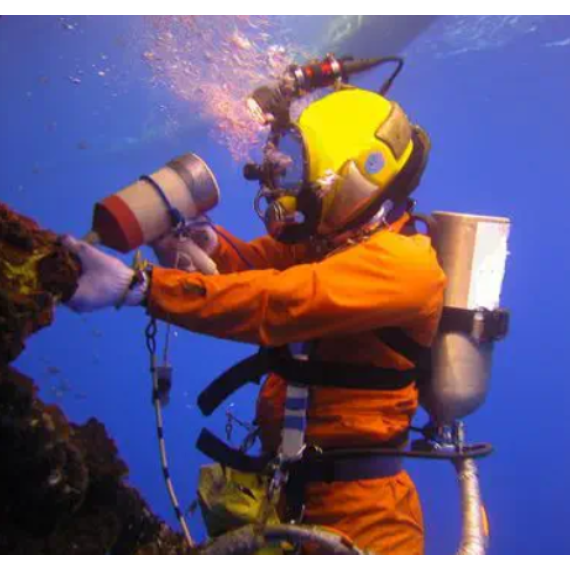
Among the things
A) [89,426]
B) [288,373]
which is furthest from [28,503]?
[288,373]

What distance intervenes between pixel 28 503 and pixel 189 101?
26.8 m

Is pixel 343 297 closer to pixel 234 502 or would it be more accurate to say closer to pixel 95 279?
pixel 95 279

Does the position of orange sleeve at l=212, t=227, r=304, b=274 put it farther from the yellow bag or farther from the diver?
the yellow bag

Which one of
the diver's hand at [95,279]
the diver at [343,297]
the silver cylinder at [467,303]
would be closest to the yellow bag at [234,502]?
the diver at [343,297]

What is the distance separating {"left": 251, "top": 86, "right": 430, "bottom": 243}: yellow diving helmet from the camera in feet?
9.88

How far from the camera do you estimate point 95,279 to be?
8.34ft

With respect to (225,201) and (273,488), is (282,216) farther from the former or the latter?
(225,201)

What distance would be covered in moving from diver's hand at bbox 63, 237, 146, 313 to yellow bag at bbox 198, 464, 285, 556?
1362 mm

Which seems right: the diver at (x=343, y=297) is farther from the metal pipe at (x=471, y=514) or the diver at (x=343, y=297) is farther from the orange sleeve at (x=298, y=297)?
the metal pipe at (x=471, y=514)

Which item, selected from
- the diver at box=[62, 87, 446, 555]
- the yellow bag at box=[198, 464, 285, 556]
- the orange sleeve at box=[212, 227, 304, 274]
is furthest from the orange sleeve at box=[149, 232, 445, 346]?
the orange sleeve at box=[212, 227, 304, 274]

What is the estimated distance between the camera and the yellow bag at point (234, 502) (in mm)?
3080

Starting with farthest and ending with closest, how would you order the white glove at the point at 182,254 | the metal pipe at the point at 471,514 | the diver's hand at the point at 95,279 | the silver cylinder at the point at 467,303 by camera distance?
the silver cylinder at the point at 467,303
the white glove at the point at 182,254
the metal pipe at the point at 471,514
the diver's hand at the point at 95,279

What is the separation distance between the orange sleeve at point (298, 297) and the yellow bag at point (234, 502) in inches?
38.7

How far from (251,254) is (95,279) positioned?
1733mm
